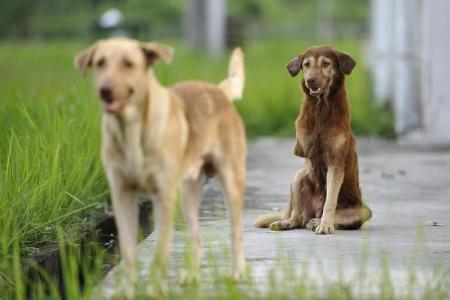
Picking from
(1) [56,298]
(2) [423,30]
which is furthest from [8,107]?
(2) [423,30]

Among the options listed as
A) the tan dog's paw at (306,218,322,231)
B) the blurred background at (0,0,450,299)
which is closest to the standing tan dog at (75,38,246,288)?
the blurred background at (0,0,450,299)

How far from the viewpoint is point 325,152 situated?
7.79 metres

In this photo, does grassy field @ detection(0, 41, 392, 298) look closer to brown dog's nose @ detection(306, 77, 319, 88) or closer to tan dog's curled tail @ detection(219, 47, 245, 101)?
tan dog's curled tail @ detection(219, 47, 245, 101)

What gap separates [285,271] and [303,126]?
2.02 meters

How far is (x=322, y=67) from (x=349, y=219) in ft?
3.01

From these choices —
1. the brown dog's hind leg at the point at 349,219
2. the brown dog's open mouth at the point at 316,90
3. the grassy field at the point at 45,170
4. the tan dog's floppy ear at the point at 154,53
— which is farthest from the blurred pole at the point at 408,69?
the tan dog's floppy ear at the point at 154,53

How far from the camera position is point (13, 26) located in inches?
2253

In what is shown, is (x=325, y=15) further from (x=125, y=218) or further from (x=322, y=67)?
(x=125, y=218)

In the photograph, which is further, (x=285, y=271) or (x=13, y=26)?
(x=13, y=26)

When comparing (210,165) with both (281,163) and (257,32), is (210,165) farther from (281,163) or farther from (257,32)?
(257,32)

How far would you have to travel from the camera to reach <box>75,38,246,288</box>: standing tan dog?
229 inches

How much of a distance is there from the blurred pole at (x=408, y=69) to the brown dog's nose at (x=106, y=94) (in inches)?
372

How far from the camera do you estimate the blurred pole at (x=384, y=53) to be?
17.7 metres

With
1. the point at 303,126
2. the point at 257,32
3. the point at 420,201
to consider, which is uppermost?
the point at 303,126
